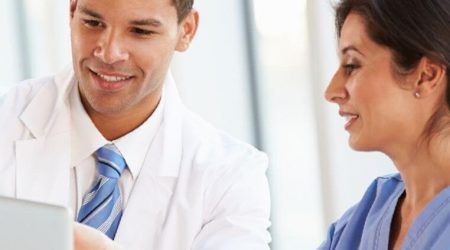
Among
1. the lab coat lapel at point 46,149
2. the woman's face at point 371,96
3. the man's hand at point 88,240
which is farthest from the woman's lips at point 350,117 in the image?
the lab coat lapel at point 46,149

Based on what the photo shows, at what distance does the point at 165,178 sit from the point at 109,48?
296 mm

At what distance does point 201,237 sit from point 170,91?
0.35 m

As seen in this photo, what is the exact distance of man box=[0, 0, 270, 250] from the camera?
183 cm

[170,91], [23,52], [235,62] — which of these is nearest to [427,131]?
[170,91]

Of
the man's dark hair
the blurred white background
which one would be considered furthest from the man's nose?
the blurred white background

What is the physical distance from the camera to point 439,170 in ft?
4.82

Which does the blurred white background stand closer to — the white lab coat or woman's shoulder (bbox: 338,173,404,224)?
the white lab coat

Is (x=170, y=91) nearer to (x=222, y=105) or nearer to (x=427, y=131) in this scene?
(x=427, y=131)

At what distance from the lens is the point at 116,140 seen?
1.93 metres

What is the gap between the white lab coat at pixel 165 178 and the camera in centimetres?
183

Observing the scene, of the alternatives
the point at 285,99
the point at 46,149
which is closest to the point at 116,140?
the point at 46,149

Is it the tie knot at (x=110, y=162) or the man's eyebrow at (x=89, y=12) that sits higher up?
the man's eyebrow at (x=89, y=12)

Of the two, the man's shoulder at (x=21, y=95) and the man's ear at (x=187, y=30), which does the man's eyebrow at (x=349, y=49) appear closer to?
the man's ear at (x=187, y=30)

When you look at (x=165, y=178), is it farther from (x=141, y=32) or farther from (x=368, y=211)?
(x=368, y=211)
